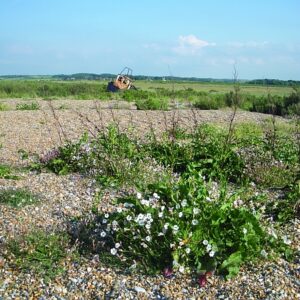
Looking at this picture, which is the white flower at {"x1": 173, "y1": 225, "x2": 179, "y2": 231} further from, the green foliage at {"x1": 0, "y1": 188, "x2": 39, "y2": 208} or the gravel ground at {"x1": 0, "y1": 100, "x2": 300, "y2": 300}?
the green foliage at {"x1": 0, "y1": 188, "x2": 39, "y2": 208}

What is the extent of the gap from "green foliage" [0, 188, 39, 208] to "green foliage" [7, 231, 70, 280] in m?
1.16

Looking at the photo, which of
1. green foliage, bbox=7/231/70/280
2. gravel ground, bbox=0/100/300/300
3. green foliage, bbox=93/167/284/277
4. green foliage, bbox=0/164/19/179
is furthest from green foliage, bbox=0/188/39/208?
green foliage, bbox=93/167/284/277

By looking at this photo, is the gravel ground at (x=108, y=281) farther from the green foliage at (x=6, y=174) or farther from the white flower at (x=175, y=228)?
the green foliage at (x=6, y=174)

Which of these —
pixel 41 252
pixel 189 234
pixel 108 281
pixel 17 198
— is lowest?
pixel 108 281

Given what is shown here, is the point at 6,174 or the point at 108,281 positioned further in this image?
the point at 6,174

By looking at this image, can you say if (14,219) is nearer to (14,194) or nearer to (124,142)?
(14,194)

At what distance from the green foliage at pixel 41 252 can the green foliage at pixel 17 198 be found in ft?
3.81

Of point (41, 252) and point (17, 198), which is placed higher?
point (17, 198)

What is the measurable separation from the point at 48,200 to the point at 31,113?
38.7 feet

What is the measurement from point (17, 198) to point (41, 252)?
63.7 inches

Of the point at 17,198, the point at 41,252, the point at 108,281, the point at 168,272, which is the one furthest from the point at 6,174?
the point at 168,272

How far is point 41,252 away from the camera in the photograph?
441cm

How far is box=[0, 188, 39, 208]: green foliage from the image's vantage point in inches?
227

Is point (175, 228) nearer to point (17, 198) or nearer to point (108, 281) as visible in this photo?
point (108, 281)
